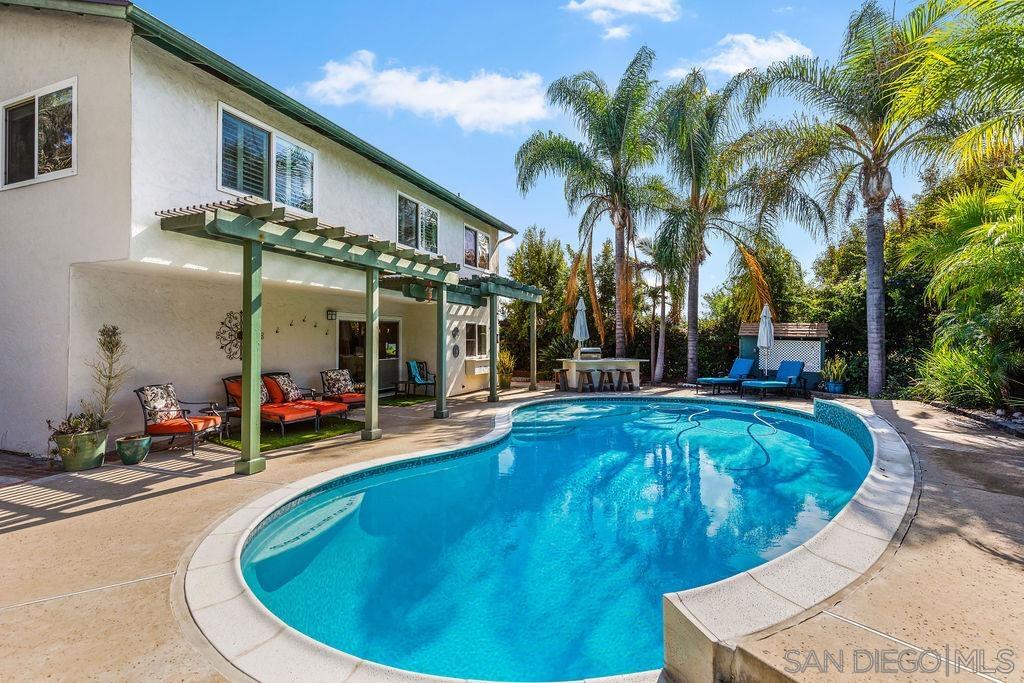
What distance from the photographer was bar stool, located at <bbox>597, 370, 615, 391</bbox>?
1642 centimetres

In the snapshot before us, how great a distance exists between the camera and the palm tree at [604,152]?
16094mm

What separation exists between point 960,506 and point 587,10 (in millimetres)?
11874

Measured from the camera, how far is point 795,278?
19.8 meters

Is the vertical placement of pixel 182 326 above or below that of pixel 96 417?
above

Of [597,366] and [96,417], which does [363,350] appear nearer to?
[96,417]

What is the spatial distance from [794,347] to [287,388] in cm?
1539

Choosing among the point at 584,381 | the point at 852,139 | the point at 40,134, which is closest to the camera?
the point at 40,134

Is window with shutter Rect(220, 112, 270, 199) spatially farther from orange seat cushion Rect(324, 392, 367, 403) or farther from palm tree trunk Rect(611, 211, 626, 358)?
palm tree trunk Rect(611, 211, 626, 358)

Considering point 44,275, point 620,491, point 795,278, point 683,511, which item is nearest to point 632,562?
point 683,511

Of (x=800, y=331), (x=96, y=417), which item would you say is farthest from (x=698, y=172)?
(x=96, y=417)

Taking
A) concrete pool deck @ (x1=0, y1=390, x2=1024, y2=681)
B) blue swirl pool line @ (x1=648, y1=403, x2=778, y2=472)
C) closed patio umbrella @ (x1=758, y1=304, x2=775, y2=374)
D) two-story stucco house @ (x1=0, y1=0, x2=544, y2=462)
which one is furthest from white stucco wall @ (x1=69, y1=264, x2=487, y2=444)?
closed patio umbrella @ (x1=758, y1=304, x2=775, y2=374)

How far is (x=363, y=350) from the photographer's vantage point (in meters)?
14.2

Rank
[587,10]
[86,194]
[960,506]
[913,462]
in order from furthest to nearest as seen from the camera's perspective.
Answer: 1. [587,10]
2. [86,194]
3. [913,462]
4. [960,506]

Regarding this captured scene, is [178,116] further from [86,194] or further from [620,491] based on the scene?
[620,491]
